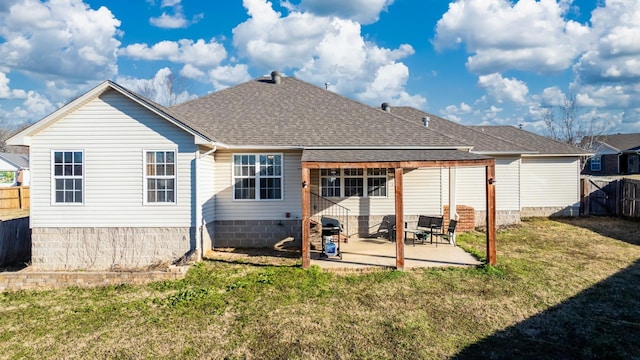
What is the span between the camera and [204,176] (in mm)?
10961

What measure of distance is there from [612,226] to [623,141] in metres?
31.3

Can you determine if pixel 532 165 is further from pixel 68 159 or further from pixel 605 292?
pixel 68 159

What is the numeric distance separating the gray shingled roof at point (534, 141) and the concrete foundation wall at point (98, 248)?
1642 centimetres

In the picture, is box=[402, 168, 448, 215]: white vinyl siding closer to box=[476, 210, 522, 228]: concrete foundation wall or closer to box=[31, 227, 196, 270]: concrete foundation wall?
box=[476, 210, 522, 228]: concrete foundation wall

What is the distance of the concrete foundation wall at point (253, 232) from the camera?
12055 millimetres

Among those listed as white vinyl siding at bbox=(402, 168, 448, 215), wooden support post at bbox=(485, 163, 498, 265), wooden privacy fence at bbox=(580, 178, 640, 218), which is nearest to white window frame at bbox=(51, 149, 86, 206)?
white vinyl siding at bbox=(402, 168, 448, 215)

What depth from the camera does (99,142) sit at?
10.2 metres

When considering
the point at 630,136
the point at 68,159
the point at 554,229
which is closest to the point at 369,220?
the point at 554,229

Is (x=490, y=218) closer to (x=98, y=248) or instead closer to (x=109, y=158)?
(x=109, y=158)

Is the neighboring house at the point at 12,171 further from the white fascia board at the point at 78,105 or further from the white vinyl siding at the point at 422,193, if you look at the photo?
the white vinyl siding at the point at 422,193

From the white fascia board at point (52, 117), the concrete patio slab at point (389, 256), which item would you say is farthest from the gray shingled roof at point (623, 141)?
the white fascia board at point (52, 117)

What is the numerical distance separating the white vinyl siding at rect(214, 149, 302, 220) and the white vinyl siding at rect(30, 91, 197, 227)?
71.0 inches

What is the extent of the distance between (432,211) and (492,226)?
365 centimetres

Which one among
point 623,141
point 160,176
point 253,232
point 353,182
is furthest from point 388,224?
point 623,141
